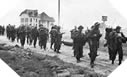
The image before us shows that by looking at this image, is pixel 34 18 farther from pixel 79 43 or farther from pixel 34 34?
pixel 79 43

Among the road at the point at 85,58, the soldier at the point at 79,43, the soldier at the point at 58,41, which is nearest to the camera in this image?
the road at the point at 85,58

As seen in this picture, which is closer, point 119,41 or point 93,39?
point 119,41

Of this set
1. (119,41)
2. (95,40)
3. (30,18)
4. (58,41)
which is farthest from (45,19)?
(119,41)

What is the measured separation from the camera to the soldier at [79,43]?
2796 millimetres

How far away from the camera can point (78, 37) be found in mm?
2867

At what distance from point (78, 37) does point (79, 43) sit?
2.5 inches

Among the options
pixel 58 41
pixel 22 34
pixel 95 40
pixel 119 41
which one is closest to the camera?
pixel 119 41

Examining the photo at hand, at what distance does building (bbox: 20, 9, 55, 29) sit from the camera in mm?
2843

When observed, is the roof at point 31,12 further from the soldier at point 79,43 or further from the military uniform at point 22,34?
the soldier at point 79,43

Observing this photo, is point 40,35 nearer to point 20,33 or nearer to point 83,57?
point 20,33

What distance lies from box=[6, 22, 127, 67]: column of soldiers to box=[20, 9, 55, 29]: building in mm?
55

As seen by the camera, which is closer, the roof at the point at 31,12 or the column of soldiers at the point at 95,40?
the column of soldiers at the point at 95,40

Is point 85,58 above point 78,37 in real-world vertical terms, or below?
below

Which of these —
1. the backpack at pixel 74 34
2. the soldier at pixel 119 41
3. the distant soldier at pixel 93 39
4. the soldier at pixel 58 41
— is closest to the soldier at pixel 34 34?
the soldier at pixel 58 41
